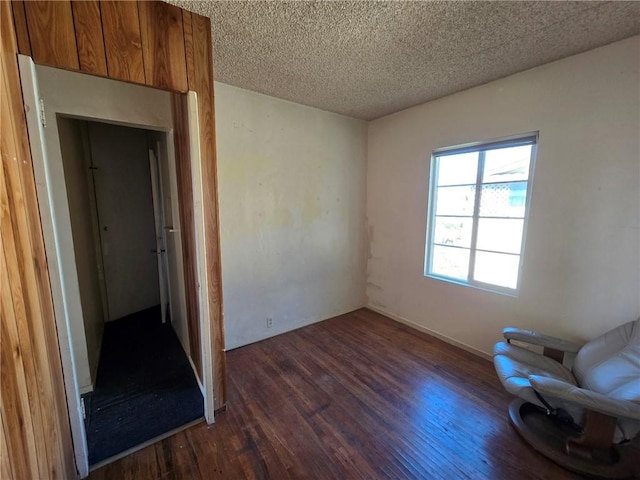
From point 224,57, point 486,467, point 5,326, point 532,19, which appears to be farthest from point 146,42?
point 486,467

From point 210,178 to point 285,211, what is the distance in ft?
4.29

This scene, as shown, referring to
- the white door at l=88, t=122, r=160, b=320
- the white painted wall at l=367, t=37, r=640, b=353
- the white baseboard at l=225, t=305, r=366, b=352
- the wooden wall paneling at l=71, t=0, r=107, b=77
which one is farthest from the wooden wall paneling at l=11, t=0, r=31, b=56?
the white painted wall at l=367, t=37, r=640, b=353

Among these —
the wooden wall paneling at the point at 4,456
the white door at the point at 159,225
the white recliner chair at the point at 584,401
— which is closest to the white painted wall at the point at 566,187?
the white recliner chair at the point at 584,401

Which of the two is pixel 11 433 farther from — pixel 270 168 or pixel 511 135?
pixel 511 135

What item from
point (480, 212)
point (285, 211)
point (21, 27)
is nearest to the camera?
point (21, 27)

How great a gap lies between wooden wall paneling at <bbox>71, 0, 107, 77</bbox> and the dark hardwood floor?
2.12 metres

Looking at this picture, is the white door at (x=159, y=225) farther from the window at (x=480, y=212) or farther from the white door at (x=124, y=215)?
the window at (x=480, y=212)

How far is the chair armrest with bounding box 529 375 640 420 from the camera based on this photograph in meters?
1.36

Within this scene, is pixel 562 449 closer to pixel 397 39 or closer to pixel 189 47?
pixel 397 39

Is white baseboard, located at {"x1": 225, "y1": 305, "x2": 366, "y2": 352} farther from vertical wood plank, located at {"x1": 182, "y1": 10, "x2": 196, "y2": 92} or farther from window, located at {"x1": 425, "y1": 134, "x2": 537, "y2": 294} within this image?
vertical wood plank, located at {"x1": 182, "y1": 10, "x2": 196, "y2": 92}

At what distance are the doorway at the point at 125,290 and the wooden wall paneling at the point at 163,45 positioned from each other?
1101 mm

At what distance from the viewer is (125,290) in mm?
3393

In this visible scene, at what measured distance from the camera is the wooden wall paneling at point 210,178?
154cm

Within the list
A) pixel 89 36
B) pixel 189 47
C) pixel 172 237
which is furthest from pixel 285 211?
pixel 89 36
